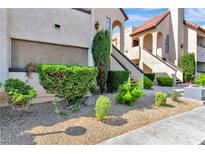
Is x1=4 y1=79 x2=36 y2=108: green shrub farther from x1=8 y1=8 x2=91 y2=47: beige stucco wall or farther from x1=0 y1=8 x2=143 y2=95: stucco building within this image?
x1=8 y1=8 x2=91 y2=47: beige stucco wall

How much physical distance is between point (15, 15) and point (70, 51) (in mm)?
2928

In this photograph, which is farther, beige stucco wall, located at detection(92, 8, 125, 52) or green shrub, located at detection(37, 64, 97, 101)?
beige stucco wall, located at detection(92, 8, 125, 52)

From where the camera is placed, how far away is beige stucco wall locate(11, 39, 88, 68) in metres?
8.05

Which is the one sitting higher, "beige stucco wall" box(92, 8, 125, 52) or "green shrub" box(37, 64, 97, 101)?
"beige stucco wall" box(92, 8, 125, 52)

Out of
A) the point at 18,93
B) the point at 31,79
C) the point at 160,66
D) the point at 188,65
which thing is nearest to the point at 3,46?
the point at 31,79

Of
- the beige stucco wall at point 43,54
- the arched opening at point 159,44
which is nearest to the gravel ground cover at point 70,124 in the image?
the beige stucco wall at point 43,54

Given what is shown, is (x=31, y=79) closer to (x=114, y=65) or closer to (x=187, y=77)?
(x=114, y=65)

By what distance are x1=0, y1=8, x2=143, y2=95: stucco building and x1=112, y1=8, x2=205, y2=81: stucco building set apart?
35.8ft

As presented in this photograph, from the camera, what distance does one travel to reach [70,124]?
19.3 feet

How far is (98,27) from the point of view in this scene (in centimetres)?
1180

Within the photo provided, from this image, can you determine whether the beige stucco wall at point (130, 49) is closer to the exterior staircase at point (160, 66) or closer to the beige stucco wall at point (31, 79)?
the exterior staircase at point (160, 66)

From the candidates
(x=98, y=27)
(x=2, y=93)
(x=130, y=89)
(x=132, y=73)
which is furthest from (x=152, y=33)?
(x=2, y=93)

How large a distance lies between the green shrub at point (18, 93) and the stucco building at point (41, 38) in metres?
1.14

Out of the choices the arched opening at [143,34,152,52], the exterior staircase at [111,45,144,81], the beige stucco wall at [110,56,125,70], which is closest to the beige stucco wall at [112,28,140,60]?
the arched opening at [143,34,152,52]
